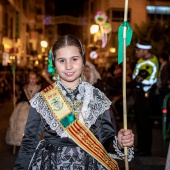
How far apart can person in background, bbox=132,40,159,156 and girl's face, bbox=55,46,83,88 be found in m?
4.25

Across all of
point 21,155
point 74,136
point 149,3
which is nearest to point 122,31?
point 74,136

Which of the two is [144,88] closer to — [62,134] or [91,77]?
[91,77]

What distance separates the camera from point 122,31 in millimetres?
2299

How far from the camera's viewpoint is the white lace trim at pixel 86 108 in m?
2.63

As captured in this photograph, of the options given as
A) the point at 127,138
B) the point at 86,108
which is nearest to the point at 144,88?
the point at 86,108

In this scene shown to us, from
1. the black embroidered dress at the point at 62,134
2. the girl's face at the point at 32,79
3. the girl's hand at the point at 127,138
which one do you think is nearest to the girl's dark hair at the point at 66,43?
the black embroidered dress at the point at 62,134

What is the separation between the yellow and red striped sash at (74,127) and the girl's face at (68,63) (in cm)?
14

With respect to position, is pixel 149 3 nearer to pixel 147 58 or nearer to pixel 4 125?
pixel 4 125

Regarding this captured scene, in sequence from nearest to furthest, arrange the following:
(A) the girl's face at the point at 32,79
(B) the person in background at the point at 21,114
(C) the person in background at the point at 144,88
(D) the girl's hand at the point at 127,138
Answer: (D) the girl's hand at the point at 127,138
(C) the person in background at the point at 144,88
(B) the person in background at the point at 21,114
(A) the girl's face at the point at 32,79

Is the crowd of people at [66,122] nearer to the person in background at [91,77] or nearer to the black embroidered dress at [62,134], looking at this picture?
the black embroidered dress at [62,134]

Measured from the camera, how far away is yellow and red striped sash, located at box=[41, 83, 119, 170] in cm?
257

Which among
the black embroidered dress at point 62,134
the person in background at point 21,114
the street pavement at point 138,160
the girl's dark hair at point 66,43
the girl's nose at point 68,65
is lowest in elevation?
the street pavement at point 138,160

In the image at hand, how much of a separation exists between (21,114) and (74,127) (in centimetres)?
570

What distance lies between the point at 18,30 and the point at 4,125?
1124 inches
